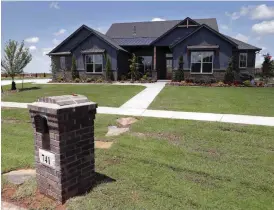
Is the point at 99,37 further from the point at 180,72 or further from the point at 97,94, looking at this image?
the point at 97,94

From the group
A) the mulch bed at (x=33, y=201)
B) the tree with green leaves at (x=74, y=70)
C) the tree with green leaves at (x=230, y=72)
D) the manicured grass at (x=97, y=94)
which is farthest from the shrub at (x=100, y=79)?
the mulch bed at (x=33, y=201)

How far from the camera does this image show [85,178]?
4.15 metres

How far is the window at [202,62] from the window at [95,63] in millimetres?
9258

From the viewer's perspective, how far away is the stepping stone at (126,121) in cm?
865

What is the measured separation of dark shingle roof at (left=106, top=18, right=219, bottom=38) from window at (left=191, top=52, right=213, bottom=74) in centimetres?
830

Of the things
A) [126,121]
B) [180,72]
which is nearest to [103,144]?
[126,121]

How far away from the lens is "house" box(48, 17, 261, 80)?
892 inches

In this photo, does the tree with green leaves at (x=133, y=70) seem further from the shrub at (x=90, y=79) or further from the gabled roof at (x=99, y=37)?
the shrub at (x=90, y=79)

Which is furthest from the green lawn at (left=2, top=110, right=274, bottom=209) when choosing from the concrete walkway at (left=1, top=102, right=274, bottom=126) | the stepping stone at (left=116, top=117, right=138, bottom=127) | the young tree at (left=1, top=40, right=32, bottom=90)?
the young tree at (left=1, top=40, right=32, bottom=90)

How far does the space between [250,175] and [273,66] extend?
2277 cm

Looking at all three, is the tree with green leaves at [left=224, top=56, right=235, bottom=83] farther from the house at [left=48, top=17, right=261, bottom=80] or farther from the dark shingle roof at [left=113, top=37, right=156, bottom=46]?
the dark shingle roof at [left=113, top=37, right=156, bottom=46]

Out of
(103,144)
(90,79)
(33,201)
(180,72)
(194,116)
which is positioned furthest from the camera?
(90,79)

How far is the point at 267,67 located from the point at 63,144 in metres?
24.3

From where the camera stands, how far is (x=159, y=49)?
2747 cm
